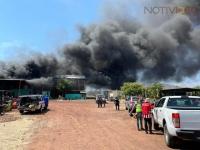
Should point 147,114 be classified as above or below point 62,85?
below

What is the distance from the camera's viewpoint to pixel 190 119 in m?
10.7

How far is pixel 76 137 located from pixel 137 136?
2.42 meters

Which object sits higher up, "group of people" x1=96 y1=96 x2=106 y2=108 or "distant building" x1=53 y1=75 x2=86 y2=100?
"distant building" x1=53 y1=75 x2=86 y2=100

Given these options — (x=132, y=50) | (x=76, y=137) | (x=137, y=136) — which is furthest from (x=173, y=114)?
(x=132, y=50)

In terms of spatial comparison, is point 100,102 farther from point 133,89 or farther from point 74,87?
point 74,87

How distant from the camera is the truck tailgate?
1063cm

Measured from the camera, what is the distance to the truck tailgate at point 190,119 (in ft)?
34.9

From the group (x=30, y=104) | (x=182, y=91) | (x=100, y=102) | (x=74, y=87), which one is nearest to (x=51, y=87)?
(x=74, y=87)

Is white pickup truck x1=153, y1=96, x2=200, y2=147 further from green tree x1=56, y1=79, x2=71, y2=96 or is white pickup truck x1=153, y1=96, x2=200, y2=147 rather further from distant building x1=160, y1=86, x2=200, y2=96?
green tree x1=56, y1=79, x2=71, y2=96

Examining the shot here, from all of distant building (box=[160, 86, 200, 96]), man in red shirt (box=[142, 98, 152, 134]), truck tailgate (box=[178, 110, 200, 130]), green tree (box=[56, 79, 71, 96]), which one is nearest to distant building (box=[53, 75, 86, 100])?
green tree (box=[56, 79, 71, 96])

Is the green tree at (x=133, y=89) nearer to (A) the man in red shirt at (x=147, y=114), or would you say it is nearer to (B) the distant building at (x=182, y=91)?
(B) the distant building at (x=182, y=91)

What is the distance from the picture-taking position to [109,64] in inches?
4186

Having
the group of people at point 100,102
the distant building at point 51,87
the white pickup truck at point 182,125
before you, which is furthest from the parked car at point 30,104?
the distant building at point 51,87

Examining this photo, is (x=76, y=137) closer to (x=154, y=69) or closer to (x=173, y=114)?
(x=173, y=114)
